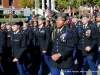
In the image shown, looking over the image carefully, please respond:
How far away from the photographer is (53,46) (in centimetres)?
620

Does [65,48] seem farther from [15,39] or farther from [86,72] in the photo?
[86,72]

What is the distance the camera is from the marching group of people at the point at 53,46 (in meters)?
5.73

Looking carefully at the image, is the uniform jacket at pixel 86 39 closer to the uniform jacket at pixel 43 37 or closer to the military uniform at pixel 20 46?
the uniform jacket at pixel 43 37

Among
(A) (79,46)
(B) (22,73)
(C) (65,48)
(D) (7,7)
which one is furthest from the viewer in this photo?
(D) (7,7)

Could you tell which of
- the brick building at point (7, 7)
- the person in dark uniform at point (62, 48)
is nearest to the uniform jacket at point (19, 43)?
the person in dark uniform at point (62, 48)

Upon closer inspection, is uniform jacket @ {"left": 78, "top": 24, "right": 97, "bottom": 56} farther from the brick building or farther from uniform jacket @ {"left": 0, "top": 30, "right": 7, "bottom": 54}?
the brick building

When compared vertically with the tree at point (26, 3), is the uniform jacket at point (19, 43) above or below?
above

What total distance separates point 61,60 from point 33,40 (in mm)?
3073

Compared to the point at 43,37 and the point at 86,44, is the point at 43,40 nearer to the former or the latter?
the point at 43,37

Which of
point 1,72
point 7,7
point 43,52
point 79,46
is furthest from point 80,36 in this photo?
point 7,7

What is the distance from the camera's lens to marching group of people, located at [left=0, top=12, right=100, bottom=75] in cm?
573

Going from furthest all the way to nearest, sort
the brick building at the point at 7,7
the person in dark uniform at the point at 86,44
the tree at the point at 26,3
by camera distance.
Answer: the brick building at the point at 7,7 → the tree at the point at 26,3 → the person in dark uniform at the point at 86,44

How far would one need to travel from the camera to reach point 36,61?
881 cm

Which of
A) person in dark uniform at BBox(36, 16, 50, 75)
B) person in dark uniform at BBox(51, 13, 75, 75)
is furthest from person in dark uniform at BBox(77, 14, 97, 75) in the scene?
person in dark uniform at BBox(51, 13, 75, 75)
